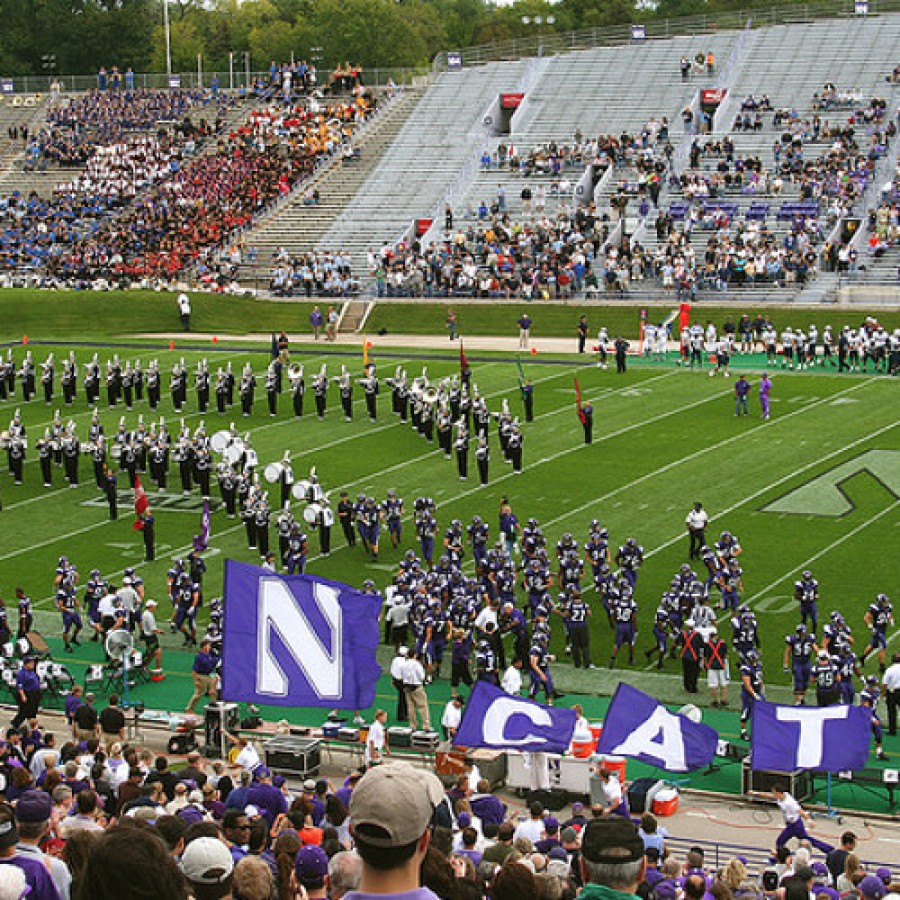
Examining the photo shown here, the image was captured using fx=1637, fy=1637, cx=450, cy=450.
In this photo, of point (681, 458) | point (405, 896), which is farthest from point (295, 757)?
point (681, 458)

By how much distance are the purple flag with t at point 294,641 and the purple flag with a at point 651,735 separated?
6.78 ft

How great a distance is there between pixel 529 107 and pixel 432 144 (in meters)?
3.53

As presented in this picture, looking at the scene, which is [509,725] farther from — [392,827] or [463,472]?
[463,472]

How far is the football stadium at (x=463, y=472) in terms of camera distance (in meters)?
10.5

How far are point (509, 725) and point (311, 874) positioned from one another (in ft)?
23.6

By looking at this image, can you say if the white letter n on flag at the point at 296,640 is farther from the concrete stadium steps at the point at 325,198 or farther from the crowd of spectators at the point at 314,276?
the concrete stadium steps at the point at 325,198

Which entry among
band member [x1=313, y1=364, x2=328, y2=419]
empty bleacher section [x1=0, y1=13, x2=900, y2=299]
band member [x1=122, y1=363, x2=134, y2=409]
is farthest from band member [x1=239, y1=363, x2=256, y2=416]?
empty bleacher section [x1=0, y1=13, x2=900, y2=299]

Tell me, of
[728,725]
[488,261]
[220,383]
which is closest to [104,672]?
[728,725]

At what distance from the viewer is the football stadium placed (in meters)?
10.5

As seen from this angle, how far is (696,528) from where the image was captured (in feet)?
70.8

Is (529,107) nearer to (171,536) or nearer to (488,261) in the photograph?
Answer: (488,261)

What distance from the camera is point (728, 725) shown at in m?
16.3

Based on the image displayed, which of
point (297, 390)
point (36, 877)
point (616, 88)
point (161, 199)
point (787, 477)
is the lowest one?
point (787, 477)

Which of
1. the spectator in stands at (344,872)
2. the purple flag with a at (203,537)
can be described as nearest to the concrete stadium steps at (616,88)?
the purple flag with a at (203,537)
